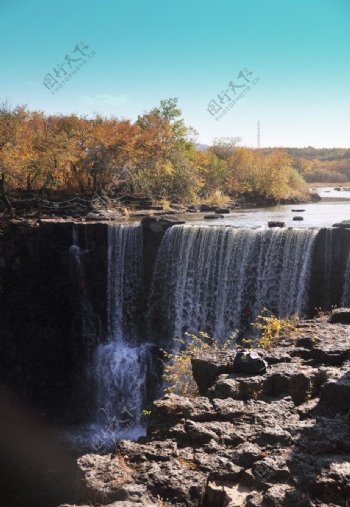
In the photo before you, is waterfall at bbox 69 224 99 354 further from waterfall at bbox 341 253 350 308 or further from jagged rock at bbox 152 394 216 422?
jagged rock at bbox 152 394 216 422

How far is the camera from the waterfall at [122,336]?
17.5 m

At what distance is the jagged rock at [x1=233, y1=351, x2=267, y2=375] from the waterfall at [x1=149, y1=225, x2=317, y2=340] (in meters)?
7.16

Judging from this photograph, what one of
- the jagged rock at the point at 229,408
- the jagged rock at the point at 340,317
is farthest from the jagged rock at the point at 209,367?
the jagged rock at the point at 340,317

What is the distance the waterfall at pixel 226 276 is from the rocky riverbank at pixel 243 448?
6936 millimetres

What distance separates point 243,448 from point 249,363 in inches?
84.0

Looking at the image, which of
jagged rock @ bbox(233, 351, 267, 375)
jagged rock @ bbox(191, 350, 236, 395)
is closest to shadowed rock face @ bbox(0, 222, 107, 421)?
jagged rock @ bbox(191, 350, 236, 395)

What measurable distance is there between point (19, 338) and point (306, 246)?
11.8 metres

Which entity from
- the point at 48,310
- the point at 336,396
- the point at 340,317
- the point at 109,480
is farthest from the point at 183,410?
the point at 48,310

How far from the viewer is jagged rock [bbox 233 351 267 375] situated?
773cm

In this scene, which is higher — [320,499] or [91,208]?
[91,208]

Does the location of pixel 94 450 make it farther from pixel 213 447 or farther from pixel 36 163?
pixel 36 163

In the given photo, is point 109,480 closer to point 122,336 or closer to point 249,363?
point 249,363

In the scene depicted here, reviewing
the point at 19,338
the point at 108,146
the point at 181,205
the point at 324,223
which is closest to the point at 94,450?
the point at 19,338

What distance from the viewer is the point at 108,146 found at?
27.2 m
